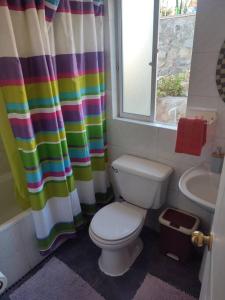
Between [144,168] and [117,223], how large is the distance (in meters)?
0.47

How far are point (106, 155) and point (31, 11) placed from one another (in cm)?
129

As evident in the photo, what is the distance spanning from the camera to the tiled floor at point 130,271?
5.01 ft

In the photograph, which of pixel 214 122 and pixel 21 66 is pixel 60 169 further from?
pixel 214 122

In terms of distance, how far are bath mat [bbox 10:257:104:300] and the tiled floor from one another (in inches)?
1.7

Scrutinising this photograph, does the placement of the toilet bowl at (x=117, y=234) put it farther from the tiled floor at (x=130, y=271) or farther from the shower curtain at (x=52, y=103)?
the shower curtain at (x=52, y=103)

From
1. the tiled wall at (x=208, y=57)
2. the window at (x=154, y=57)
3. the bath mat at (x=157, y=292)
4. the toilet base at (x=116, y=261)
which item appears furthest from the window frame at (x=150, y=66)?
the bath mat at (x=157, y=292)

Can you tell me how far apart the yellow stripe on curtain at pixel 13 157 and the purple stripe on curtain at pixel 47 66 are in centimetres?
18

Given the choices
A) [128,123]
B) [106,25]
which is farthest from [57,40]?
[128,123]

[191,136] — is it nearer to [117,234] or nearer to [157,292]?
[117,234]

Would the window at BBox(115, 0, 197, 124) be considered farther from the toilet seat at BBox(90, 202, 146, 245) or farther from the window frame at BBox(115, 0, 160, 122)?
the toilet seat at BBox(90, 202, 146, 245)

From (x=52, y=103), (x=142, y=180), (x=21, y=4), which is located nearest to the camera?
(x=21, y=4)

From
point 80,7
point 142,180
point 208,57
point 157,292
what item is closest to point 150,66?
point 208,57

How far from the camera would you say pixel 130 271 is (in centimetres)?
165

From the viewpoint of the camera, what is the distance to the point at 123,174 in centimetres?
174
